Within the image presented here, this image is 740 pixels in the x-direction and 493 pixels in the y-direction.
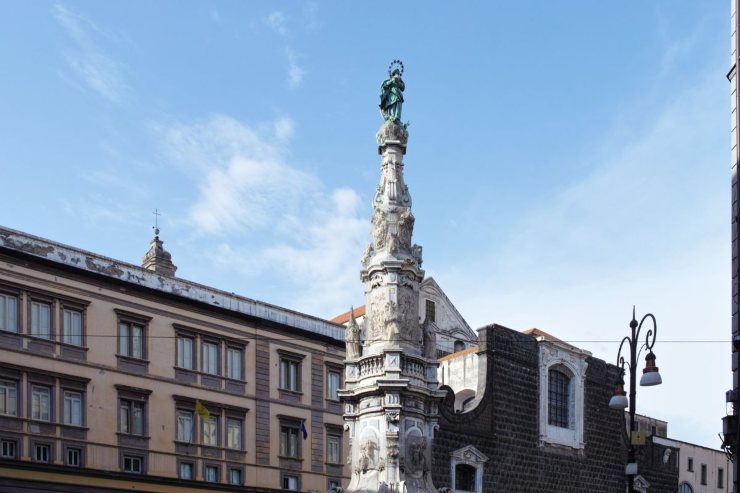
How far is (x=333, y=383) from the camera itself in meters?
40.3

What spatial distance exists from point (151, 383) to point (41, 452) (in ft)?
14.6

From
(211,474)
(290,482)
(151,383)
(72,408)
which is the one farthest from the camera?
(290,482)

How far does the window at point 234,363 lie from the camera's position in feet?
121

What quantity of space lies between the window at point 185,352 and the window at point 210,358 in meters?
0.52

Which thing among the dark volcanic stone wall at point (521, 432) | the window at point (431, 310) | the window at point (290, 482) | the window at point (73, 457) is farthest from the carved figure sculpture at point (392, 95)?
the window at point (431, 310)

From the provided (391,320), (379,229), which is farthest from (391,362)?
(379,229)

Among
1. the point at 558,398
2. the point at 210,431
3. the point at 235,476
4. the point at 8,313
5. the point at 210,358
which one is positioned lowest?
the point at 235,476

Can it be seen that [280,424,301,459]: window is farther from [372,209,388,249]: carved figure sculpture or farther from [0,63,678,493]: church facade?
[372,209,388,249]: carved figure sculpture

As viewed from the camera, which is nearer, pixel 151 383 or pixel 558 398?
pixel 151 383

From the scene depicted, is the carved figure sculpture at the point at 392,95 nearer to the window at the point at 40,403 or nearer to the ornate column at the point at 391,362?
the ornate column at the point at 391,362

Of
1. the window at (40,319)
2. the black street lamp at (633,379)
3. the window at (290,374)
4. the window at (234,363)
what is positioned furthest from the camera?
the window at (290,374)

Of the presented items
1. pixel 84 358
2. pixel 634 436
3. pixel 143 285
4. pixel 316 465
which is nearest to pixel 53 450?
pixel 84 358

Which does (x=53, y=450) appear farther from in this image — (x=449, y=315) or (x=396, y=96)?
(x=449, y=315)

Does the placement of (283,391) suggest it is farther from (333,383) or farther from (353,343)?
(353,343)
